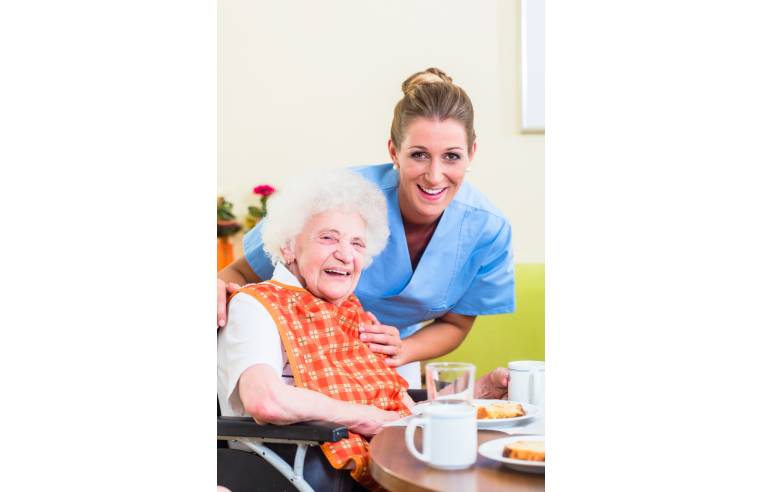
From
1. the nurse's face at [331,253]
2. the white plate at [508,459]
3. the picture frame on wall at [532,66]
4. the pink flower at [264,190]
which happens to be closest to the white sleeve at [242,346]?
the nurse's face at [331,253]

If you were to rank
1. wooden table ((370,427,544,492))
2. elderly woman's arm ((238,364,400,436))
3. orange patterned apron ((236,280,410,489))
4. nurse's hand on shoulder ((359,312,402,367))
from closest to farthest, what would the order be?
wooden table ((370,427,544,492))
elderly woman's arm ((238,364,400,436))
orange patterned apron ((236,280,410,489))
nurse's hand on shoulder ((359,312,402,367))

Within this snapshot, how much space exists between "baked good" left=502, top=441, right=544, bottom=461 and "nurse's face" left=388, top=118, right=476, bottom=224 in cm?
65

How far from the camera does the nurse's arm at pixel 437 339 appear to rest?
1916 millimetres

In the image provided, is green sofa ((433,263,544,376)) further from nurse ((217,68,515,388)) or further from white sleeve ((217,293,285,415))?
white sleeve ((217,293,285,415))

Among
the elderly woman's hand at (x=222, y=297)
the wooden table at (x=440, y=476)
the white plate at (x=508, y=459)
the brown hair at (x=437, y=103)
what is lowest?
the wooden table at (x=440, y=476)

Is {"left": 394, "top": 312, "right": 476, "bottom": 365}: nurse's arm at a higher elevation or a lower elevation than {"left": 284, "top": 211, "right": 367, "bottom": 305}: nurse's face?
lower

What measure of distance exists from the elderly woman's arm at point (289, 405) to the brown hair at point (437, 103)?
63cm

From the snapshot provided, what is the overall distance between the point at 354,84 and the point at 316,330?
1.96ft

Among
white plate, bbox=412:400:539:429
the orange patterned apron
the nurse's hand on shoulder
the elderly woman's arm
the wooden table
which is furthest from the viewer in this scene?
the nurse's hand on shoulder

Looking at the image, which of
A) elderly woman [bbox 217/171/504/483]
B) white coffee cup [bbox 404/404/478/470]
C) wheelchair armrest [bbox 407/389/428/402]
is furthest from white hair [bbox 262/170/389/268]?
white coffee cup [bbox 404/404/478/470]

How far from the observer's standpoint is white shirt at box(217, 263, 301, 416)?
5.66 ft

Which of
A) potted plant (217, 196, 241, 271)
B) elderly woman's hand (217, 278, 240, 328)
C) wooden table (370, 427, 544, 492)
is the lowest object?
wooden table (370, 427, 544, 492)

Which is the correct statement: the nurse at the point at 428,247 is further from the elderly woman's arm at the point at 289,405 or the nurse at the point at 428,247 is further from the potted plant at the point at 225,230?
the elderly woman's arm at the point at 289,405
